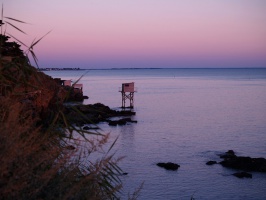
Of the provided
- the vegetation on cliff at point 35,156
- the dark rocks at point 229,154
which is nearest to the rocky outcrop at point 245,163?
the dark rocks at point 229,154

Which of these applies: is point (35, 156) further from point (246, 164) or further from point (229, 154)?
point (229, 154)

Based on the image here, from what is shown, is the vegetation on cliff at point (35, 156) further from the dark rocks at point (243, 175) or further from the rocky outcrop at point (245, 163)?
the rocky outcrop at point (245, 163)

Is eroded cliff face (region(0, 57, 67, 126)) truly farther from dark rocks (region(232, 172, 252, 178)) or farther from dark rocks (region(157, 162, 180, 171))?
dark rocks (region(157, 162, 180, 171))

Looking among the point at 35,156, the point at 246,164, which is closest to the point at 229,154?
the point at 246,164

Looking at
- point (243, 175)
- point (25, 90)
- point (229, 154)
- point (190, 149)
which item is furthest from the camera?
point (190, 149)

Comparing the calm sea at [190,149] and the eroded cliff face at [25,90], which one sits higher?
the eroded cliff face at [25,90]

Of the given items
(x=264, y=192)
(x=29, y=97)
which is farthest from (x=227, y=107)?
(x=29, y=97)

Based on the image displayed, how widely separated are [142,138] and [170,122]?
42.9ft

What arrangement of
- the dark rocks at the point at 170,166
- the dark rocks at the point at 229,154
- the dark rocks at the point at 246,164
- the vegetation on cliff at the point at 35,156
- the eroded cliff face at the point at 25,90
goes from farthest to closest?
1. the dark rocks at the point at 229,154
2. the dark rocks at the point at 170,166
3. the dark rocks at the point at 246,164
4. the eroded cliff face at the point at 25,90
5. the vegetation on cliff at the point at 35,156

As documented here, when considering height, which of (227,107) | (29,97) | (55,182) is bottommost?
(227,107)

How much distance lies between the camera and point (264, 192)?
73.1ft

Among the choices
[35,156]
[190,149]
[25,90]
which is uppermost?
[25,90]

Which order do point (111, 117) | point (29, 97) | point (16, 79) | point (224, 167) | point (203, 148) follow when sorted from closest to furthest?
point (16, 79), point (29, 97), point (224, 167), point (203, 148), point (111, 117)

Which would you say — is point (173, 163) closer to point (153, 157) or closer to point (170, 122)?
point (153, 157)
